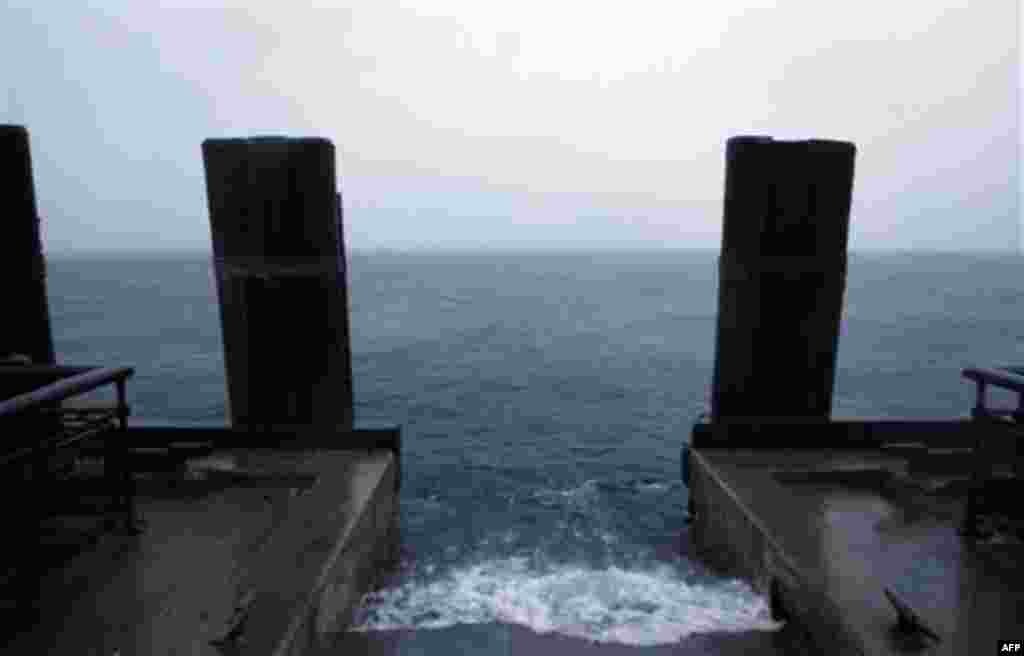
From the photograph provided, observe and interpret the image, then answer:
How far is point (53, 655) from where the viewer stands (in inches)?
173

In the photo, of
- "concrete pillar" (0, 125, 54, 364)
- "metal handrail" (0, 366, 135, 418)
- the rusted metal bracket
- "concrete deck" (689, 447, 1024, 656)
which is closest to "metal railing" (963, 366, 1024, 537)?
"concrete deck" (689, 447, 1024, 656)

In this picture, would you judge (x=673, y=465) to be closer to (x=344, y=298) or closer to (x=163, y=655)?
(x=344, y=298)

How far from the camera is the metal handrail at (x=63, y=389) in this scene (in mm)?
4387

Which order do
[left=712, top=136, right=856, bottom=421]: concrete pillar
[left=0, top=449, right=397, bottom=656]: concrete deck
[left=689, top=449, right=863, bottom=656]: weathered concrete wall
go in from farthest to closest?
[left=712, top=136, right=856, bottom=421]: concrete pillar
[left=689, top=449, right=863, bottom=656]: weathered concrete wall
[left=0, top=449, right=397, bottom=656]: concrete deck

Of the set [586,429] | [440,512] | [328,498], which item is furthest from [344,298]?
[586,429]

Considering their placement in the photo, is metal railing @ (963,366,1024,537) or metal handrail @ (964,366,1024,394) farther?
metal railing @ (963,366,1024,537)

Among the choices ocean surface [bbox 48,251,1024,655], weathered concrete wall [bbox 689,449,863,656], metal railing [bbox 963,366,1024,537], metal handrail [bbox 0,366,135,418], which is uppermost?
metal handrail [bbox 0,366,135,418]

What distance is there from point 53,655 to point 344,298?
5.90 m

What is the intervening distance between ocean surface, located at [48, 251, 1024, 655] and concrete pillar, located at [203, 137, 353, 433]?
109 inches

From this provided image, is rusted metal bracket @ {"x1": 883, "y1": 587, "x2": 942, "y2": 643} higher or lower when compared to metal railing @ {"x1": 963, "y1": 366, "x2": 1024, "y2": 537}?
lower

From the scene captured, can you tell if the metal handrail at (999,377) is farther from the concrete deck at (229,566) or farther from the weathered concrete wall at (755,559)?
the concrete deck at (229,566)

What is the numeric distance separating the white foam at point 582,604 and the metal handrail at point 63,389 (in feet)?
10.3

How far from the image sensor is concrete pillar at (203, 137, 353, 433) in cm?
920

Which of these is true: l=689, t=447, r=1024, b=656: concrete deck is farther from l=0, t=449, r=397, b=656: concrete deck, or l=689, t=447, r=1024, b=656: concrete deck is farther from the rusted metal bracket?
l=0, t=449, r=397, b=656: concrete deck
